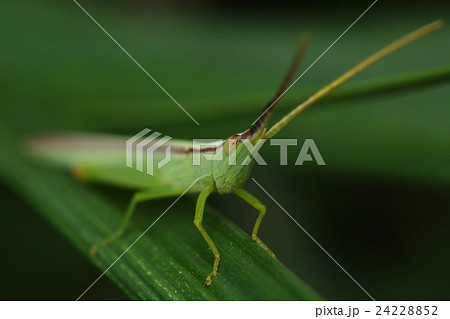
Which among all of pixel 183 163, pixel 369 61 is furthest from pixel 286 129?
pixel 369 61

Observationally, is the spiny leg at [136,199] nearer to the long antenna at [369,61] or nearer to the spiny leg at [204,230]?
the spiny leg at [204,230]

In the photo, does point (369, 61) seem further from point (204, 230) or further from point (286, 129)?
point (286, 129)

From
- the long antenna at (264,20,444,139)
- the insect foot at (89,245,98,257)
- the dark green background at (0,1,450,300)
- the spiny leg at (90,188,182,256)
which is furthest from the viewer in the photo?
the dark green background at (0,1,450,300)

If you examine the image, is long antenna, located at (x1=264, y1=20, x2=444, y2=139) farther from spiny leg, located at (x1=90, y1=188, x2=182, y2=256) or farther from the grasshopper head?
spiny leg, located at (x1=90, y1=188, x2=182, y2=256)

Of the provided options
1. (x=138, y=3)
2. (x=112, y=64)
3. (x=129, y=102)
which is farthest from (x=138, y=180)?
(x=138, y=3)

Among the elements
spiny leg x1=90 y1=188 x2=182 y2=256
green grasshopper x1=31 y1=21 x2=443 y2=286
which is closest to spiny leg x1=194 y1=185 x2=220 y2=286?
green grasshopper x1=31 y1=21 x2=443 y2=286

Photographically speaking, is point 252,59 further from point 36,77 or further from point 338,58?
point 36,77
